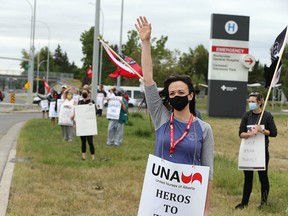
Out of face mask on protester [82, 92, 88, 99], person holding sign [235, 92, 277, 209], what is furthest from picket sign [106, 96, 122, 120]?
person holding sign [235, 92, 277, 209]

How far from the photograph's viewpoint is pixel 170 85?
13.8 feet

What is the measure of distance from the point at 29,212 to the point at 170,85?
374 cm

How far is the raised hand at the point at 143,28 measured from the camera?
4.21 meters

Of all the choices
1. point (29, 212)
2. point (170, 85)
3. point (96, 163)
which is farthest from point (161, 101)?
point (96, 163)

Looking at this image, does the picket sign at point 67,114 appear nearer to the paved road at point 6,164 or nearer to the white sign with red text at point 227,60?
the paved road at point 6,164

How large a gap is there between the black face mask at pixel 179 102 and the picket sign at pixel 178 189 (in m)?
0.43

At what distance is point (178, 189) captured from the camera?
3939 millimetres

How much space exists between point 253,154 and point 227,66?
25662 millimetres

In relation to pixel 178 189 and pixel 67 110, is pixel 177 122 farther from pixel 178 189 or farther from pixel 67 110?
pixel 67 110

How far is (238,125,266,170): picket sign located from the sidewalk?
3489mm

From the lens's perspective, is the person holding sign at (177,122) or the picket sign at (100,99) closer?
the person holding sign at (177,122)

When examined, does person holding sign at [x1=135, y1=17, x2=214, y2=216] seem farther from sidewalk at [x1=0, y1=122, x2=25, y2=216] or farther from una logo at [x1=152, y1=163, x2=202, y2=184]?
sidewalk at [x1=0, y1=122, x2=25, y2=216]

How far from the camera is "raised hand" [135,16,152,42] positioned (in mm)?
4207

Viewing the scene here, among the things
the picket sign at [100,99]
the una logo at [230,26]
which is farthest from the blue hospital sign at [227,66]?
the picket sign at [100,99]
